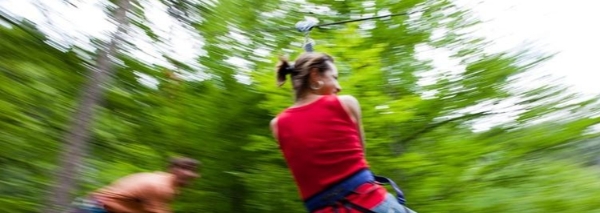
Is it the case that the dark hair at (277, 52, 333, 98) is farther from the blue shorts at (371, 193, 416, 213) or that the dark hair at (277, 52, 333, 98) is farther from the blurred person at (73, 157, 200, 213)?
the blurred person at (73, 157, 200, 213)

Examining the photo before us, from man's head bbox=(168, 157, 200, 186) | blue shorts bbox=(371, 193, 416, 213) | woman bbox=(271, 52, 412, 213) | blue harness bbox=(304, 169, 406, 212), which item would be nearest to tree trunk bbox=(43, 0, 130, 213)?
woman bbox=(271, 52, 412, 213)

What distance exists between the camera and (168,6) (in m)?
3.57

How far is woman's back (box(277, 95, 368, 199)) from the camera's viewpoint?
86.6 inches

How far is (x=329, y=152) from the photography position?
2.20 m

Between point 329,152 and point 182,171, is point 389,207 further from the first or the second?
point 182,171

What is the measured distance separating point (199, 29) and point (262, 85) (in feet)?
2.35

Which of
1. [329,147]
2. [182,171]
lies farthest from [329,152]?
[182,171]

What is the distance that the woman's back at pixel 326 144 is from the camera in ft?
7.22

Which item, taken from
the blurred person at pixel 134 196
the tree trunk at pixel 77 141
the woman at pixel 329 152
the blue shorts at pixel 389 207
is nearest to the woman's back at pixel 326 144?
the woman at pixel 329 152

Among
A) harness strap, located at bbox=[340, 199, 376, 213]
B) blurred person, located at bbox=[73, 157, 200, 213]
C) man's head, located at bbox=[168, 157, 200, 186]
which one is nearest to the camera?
harness strap, located at bbox=[340, 199, 376, 213]

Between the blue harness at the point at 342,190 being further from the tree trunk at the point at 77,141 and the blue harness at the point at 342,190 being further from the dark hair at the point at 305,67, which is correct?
the tree trunk at the point at 77,141

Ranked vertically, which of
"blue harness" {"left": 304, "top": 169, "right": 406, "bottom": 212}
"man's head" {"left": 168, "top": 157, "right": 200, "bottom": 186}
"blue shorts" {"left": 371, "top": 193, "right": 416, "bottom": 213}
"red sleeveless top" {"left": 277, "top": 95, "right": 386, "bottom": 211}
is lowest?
"blue shorts" {"left": 371, "top": 193, "right": 416, "bottom": 213}

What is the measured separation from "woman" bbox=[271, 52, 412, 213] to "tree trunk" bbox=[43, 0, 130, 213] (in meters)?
0.69

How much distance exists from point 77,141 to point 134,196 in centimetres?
98
